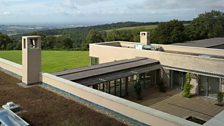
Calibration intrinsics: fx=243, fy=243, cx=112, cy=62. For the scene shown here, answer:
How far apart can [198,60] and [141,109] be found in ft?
40.5

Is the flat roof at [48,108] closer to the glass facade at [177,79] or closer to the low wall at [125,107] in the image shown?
the low wall at [125,107]

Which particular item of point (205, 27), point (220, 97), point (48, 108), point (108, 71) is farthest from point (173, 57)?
point (205, 27)

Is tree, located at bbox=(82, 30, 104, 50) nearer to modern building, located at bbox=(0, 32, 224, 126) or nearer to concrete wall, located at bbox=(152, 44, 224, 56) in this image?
modern building, located at bbox=(0, 32, 224, 126)

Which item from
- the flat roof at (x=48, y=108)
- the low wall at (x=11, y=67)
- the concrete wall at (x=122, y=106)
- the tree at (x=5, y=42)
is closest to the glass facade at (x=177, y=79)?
the concrete wall at (x=122, y=106)

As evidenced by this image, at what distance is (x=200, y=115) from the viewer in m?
17.0

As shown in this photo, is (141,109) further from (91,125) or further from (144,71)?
(144,71)

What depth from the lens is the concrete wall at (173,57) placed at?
20.4m

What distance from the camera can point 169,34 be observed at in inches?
2201

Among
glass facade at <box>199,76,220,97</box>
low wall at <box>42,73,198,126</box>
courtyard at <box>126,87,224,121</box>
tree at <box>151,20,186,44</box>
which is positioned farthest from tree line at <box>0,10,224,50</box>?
low wall at <box>42,73,198,126</box>

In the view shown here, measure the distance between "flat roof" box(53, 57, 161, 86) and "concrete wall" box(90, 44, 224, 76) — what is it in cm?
91

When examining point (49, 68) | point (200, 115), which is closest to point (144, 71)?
point (200, 115)

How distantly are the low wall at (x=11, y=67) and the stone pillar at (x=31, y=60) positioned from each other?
57.0 inches

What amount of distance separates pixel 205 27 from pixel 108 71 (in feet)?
174

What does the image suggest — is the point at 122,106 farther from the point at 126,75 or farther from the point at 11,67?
the point at 11,67
